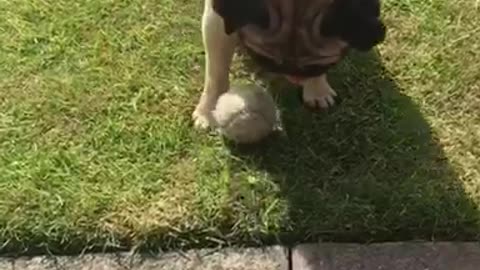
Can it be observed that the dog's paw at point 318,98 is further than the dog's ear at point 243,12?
Yes

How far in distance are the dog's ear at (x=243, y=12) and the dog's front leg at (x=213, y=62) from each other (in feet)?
0.75

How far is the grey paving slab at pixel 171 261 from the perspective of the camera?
2.03m

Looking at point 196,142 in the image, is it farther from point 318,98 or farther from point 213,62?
point 318,98

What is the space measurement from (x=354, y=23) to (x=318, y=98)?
0.49 meters

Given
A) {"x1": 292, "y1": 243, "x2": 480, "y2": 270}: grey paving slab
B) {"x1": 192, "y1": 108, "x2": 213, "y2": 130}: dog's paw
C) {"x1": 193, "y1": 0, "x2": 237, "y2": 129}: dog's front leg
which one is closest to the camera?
{"x1": 292, "y1": 243, "x2": 480, "y2": 270}: grey paving slab

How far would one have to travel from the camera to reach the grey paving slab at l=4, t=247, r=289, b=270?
203 centimetres

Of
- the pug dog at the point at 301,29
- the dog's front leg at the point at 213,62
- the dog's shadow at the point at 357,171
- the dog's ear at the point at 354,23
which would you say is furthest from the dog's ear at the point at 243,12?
the dog's shadow at the point at 357,171

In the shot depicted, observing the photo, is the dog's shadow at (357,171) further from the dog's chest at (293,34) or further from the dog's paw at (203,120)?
the dog's chest at (293,34)

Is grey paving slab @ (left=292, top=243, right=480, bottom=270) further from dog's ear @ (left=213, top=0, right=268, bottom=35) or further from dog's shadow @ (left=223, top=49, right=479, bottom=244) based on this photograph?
dog's ear @ (left=213, top=0, right=268, bottom=35)

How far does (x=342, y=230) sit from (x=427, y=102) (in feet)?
1.44

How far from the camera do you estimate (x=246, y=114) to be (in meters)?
2.11

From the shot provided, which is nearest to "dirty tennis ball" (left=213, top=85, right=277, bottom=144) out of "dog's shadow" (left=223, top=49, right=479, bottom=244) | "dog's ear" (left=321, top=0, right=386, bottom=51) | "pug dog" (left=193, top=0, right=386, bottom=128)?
"dog's shadow" (left=223, top=49, right=479, bottom=244)

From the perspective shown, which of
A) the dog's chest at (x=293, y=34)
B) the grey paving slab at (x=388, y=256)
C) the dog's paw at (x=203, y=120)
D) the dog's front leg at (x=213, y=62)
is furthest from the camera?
the dog's paw at (x=203, y=120)

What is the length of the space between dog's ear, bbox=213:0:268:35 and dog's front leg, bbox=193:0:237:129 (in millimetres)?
229
